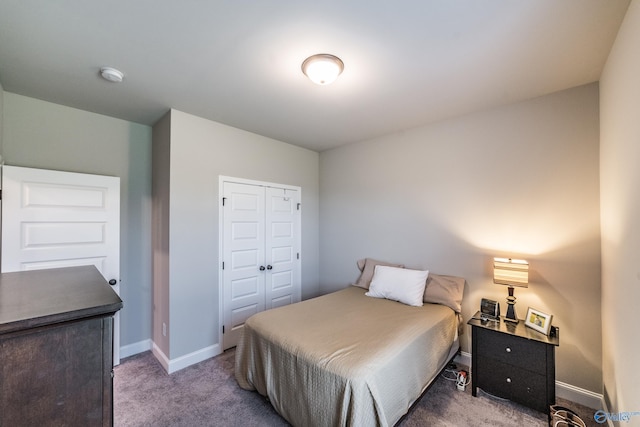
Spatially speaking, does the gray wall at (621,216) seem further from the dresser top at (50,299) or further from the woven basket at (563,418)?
the dresser top at (50,299)

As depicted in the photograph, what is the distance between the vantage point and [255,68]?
A: 197 centimetres

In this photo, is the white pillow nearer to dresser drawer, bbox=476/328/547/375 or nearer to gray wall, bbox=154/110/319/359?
dresser drawer, bbox=476/328/547/375

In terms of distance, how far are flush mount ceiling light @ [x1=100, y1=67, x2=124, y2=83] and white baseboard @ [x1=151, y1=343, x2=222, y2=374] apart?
2573 millimetres

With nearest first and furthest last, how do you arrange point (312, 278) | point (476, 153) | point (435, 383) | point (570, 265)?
1. point (570, 265)
2. point (435, 383)
3. point (476, 153)
4. point (312, 278)

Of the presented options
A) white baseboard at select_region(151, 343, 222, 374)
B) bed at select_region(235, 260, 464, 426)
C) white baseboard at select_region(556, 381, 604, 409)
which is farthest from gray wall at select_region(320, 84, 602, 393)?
white baseboard at select_region(151, 343, 222, 374)

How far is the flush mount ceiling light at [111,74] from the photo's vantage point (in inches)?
77.5

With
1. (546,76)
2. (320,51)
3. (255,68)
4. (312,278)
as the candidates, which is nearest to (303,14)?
(320,51)

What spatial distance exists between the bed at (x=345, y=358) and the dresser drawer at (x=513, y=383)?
1.04ft

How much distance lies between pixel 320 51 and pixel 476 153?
1948 millimetres

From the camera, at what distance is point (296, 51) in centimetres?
177

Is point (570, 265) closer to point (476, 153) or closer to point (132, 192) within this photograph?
point (476, 153)

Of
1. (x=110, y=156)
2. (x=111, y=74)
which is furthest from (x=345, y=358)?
(x=110, y=156)

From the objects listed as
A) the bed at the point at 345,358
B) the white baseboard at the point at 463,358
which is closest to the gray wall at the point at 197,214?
the bed at the point at 345,358

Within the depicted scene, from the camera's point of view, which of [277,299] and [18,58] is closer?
[18,58]
